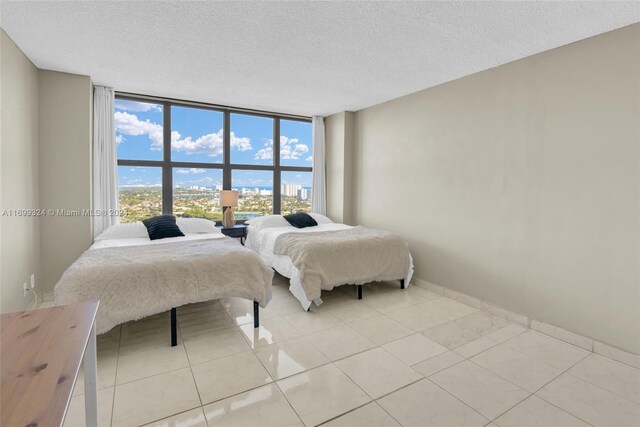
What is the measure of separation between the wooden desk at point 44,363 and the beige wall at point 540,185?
3.22 m

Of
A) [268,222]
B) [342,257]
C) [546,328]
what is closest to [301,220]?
[268,222]

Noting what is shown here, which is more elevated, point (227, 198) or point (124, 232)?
point (227, 198)

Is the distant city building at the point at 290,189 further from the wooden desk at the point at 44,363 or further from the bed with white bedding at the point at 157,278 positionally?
the wooden desk at the point at 44,363

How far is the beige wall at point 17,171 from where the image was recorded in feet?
8.23

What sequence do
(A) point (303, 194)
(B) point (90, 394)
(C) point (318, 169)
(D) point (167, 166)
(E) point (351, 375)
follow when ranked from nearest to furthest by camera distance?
(B) point (90, 394), (E) point (351, 375), (D) point (167, 166), (C) point (318, 169), (A) point (303, 194)

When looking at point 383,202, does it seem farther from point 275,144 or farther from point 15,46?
point 15,46

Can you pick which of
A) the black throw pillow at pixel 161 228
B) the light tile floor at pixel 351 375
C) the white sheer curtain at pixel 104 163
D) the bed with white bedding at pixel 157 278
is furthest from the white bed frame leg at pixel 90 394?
the white sheer curtain at pixel 104 163

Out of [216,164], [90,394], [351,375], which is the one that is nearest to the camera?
[90,394]

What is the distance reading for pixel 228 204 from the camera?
452 cm

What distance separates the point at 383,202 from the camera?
4.61 m

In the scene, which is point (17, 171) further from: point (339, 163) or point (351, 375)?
point (339, 163)

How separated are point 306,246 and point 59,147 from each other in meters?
2.79

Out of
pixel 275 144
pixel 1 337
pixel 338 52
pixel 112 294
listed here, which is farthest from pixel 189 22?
pixel 275 144

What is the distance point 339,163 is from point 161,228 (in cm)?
282
